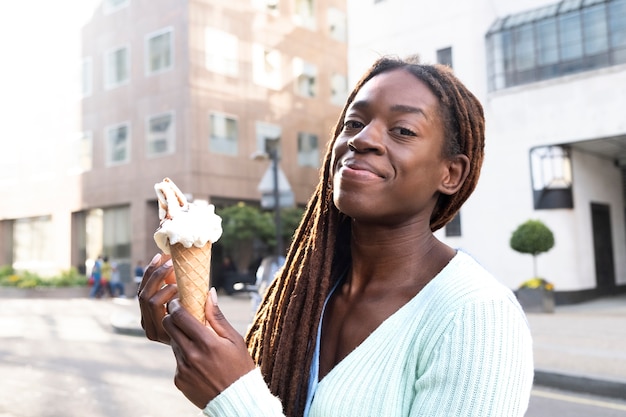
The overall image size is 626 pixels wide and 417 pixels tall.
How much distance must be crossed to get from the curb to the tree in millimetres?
7800

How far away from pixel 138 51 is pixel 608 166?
64.1 feet

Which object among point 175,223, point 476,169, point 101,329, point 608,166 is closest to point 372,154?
point 476,169

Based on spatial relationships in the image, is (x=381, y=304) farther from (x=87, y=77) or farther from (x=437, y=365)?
(x=87, y=77)

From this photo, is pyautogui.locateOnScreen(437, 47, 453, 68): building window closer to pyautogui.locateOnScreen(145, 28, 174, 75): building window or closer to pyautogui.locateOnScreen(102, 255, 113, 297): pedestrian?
pyautogui.locateOnScreen(145, 28, 174, 75): building window

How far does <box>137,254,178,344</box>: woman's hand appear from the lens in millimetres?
1538

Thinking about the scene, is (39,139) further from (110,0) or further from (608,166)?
(608,166)

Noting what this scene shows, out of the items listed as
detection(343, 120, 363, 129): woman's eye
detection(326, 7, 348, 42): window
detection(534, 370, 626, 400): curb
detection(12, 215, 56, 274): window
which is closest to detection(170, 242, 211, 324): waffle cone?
detection(343, 120, 363, 129): woman's eye

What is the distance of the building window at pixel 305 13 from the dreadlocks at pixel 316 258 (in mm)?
28987

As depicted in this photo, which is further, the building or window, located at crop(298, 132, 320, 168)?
window, located at crop(298, 132, 320, 168)

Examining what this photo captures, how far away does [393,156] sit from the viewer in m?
1.48

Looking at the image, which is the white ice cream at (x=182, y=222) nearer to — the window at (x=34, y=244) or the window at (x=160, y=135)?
the window at (x=160, y=135)

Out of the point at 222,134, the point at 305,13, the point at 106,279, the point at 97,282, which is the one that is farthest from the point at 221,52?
the point at 97,282

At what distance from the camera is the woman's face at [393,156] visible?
4.86 ft

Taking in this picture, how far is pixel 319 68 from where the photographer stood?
3047 centimetres
